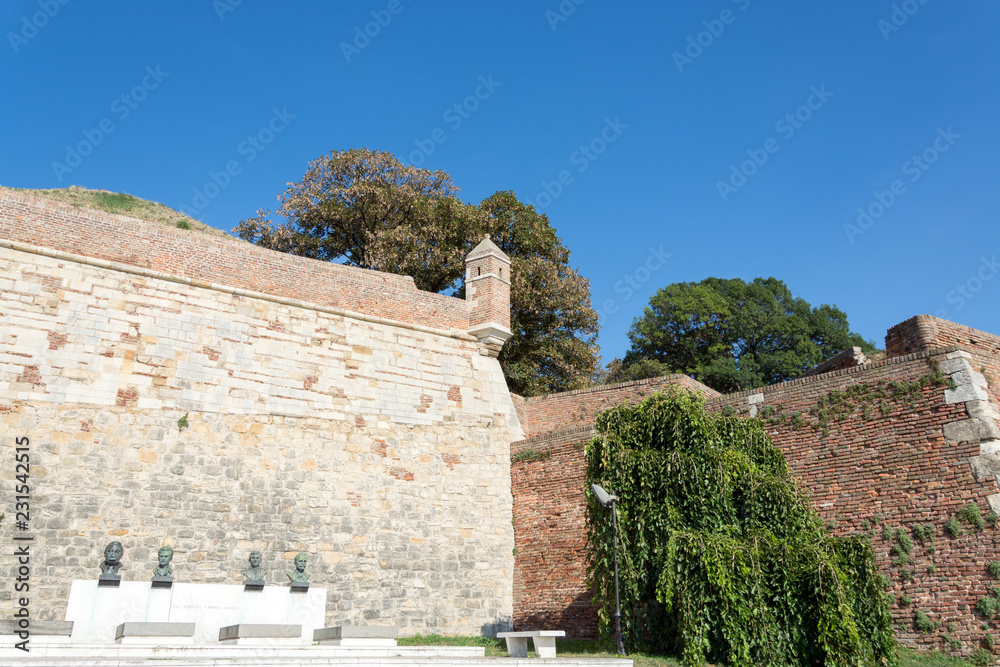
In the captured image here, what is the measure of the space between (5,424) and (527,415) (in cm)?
1039

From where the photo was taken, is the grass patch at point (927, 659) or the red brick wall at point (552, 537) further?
the red brick wall at point (552, 537)

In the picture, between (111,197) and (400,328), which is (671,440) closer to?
(400,328)

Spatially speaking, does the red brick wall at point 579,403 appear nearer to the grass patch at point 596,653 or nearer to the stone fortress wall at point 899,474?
the stone fortress wall at point 899,474

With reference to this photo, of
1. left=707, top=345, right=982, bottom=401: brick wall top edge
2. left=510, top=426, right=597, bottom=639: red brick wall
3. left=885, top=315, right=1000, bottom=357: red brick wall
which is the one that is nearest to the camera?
left=707, top=345, right=982, bottom=401: brick wall top edge

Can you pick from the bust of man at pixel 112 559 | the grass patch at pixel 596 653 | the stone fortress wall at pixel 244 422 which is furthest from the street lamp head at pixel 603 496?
the bust of man at pixel 112 559

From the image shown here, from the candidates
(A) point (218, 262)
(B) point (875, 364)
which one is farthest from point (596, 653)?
(A) point (218, 262)

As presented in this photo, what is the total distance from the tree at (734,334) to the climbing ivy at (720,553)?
16.5 m

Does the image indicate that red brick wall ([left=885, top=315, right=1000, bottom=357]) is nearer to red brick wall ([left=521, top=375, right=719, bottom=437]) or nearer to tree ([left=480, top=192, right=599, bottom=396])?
red brick wall ([left=521, top=375, right=719, bottom=437])

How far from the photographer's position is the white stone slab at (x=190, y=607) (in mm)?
9047

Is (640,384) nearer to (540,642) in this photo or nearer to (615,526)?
(615,526)

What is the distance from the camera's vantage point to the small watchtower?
16.2 meters

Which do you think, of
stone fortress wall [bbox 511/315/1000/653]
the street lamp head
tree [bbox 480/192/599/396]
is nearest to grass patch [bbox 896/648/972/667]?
stone fortress wall [bbox 511/315/1000/653]

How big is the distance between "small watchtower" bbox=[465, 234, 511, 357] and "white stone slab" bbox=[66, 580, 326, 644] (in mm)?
6733

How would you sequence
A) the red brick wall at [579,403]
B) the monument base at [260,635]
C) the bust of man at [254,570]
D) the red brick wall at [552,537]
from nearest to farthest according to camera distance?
the monument base at [260,635] < the bust of man at [254,570] < the red brick wall at [552,537] < the red brick wall at [579,403]
